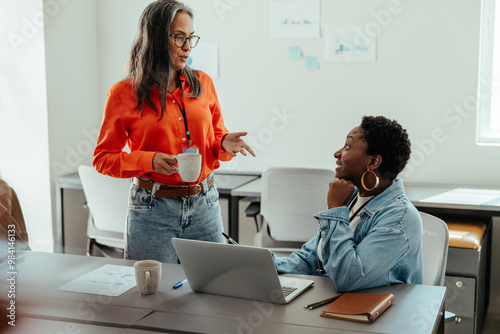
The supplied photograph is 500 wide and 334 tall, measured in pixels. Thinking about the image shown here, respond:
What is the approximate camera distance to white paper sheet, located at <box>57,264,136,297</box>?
5.77ft

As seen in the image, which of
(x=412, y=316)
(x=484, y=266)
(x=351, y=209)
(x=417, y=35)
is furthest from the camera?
(x=417, y=35)

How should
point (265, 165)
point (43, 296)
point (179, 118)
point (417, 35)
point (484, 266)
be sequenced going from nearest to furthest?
point (43, 296) < point (179, 118) < point (484, 266) < point (417, 35) < point (265, 165)

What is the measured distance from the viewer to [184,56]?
2.31 meters

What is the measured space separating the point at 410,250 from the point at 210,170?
3.00ft

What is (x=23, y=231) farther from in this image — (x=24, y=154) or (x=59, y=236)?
(x=59, y=236)

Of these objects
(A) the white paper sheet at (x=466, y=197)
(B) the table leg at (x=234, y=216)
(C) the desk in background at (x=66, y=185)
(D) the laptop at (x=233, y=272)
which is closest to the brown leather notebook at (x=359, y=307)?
(D) the laptop at (x=233, y=272)

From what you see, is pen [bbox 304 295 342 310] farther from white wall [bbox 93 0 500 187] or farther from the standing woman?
white wall [bbox 93 0 500 187]

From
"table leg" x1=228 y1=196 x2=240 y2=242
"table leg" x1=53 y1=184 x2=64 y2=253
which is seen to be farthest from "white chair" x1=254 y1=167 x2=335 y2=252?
"table leg" x1=53 y1=184 x2=64 y2=253

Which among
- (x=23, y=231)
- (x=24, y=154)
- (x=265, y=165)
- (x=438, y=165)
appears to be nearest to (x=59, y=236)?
(x=24, y=154)

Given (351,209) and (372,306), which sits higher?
(351,209)

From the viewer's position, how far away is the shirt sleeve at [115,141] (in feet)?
7.31

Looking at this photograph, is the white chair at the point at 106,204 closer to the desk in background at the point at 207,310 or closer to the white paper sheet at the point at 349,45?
the desk in background at the point at 207,310

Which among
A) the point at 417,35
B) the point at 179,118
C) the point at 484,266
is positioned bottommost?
the point at 484,266

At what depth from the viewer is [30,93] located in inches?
143
